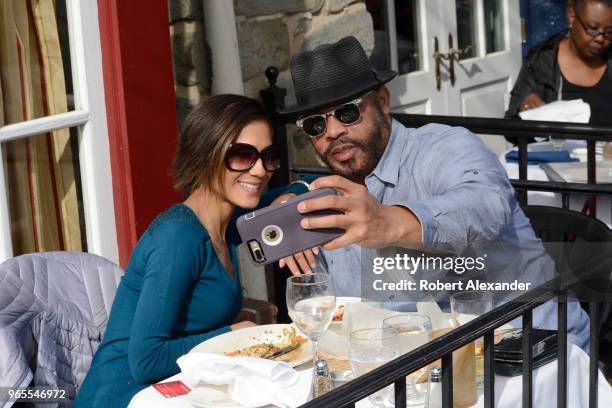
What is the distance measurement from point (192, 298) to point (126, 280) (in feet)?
0.64

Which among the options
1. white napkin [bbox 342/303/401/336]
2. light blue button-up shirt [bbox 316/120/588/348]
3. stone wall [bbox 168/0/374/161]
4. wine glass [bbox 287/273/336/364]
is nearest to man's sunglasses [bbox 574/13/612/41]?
stone wall [bbox 168/0/374/161]

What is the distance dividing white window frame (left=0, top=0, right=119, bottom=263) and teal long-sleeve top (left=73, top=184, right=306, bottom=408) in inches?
29.4

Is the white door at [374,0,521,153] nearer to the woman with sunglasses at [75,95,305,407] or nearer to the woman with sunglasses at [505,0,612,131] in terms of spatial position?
the woman with sunglasses at [505,0,612,131]

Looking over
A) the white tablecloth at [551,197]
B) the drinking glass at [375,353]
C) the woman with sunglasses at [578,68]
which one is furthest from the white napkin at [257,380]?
the woman with sunglasses at [578,68]

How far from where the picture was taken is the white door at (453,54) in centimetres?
607

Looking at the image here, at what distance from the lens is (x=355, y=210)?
7.13ft

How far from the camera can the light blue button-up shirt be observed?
101 inches

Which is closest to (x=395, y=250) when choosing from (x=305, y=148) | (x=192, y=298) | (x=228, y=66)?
(x=192, y=298)

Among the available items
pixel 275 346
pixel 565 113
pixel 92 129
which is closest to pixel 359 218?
pixel 275 346

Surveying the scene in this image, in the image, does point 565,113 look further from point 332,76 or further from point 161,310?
point 161,310

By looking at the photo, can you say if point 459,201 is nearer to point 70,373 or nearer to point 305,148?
point 70,373

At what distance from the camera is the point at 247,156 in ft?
9.49

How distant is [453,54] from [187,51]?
8.93 ft

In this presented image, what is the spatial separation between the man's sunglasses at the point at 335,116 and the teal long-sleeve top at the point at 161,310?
1.57 ft
